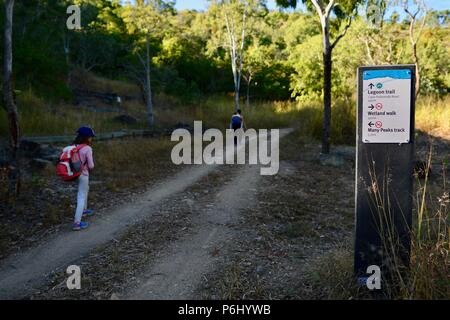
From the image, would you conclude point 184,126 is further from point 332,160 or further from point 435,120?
point 435,120

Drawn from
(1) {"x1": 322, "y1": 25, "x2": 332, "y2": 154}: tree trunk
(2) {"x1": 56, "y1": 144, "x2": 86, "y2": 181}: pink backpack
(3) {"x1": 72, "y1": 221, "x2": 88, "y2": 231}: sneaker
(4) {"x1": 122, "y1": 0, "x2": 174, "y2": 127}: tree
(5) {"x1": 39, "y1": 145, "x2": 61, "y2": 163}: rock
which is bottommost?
(3) {"x1": 72, "y1": 221, "x2": 88, "y2": 231}: sneaker

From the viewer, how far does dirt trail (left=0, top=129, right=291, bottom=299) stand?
4141 millimetres

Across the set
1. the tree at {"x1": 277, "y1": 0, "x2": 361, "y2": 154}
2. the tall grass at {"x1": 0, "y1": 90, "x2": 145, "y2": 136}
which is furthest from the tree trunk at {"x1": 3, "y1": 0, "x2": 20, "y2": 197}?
the tree at {"x1": 277, "y1": 0, "x2": 361, "y2": 154}

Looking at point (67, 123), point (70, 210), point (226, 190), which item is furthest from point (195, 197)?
point (67, 123)

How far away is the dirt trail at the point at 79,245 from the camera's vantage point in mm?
4141

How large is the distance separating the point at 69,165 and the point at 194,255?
2.11m

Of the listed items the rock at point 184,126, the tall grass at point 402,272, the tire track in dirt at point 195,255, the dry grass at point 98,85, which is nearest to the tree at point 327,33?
the tire track in dirt at point 195,255

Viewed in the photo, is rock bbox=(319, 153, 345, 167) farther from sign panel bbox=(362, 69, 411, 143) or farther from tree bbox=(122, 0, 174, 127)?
tree bbox=(122, 0, 174, 127)

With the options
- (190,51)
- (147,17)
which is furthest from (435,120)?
(190,51)

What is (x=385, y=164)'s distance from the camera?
3209mm

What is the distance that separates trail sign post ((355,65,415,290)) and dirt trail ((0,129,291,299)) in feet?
6.10

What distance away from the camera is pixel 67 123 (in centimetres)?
1533

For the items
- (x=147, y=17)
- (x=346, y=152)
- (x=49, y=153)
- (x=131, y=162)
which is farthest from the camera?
(x=147, y=17)

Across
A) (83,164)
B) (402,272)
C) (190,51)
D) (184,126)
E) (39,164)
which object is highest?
(190,51)
